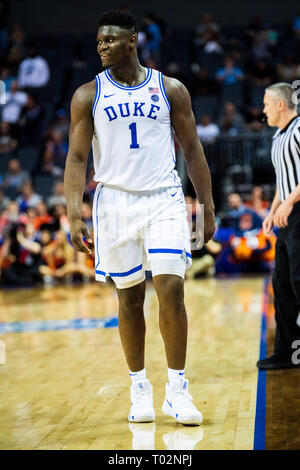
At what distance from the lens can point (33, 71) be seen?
15.9 metres

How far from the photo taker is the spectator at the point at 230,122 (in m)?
13.9

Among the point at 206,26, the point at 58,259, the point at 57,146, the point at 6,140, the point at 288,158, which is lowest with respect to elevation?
the point at 58,259

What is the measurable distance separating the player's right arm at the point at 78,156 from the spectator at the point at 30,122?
11.8 metres

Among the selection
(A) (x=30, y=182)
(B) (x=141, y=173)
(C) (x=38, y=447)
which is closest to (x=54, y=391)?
(C) (x=38, y=447)

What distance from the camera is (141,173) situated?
3619mm

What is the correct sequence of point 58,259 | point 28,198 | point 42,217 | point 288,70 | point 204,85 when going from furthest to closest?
point 288,70 → point 204,85 → point 28,198 → point 42,217 → point 58,259

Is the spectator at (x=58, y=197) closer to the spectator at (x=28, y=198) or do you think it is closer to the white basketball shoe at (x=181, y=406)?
the spectator at (x=28, y=198)

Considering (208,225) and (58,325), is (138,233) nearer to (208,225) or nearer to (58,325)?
(208,225)

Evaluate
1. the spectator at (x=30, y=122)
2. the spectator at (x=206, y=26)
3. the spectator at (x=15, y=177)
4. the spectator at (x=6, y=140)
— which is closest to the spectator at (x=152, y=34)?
the spectator at (x=206, y=26)

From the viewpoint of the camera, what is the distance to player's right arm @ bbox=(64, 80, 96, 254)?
11.7ft

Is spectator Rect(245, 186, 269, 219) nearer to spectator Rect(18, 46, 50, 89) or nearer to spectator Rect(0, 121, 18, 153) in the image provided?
spectator Rect(0, 121, 18, 153)

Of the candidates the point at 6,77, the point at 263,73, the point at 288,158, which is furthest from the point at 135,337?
the point at 6,77

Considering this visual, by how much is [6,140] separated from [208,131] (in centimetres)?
414

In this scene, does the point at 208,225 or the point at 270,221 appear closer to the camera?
the point at 208,225
